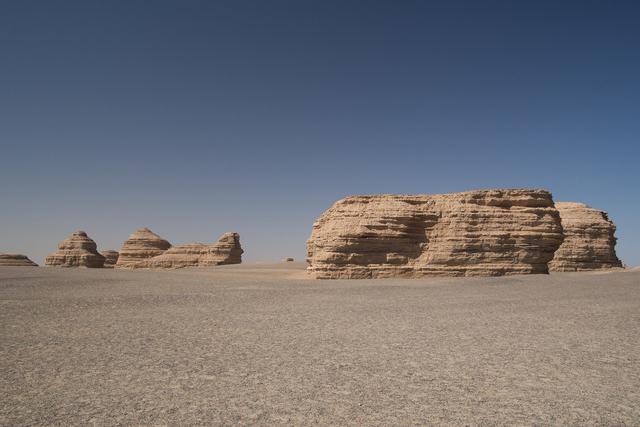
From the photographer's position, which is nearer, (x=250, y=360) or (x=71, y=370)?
(x=71, y=370)

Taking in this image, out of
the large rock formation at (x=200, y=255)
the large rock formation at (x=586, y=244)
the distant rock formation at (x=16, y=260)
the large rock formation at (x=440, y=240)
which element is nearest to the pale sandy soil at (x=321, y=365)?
the large rock formation at (x=440, y=240)

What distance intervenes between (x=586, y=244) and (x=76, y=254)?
215 ft

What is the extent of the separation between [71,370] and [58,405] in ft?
4.54

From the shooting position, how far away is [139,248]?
66.2 metres

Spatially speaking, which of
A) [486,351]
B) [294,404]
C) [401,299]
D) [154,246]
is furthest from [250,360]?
[154,246]

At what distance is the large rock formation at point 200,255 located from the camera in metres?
59.9

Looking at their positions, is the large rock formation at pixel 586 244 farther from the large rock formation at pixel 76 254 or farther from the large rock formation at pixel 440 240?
the large rock formation at pixel 76 254

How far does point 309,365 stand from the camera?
19.1ft

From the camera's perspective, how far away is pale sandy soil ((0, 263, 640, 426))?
414 centimetres

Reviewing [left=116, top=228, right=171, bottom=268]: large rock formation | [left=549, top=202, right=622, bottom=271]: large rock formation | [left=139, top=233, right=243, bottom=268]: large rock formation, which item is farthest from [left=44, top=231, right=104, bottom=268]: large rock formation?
[left=549, top=202, right=622, bottom=271]: large rock formation

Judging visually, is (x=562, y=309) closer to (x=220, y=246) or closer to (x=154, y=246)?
(x=220, y=246)

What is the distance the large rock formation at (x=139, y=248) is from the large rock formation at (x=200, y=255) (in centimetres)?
321

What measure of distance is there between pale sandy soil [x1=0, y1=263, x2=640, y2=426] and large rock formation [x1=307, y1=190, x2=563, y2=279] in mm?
11729

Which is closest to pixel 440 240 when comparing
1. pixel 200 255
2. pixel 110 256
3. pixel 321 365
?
pixel 321 365
